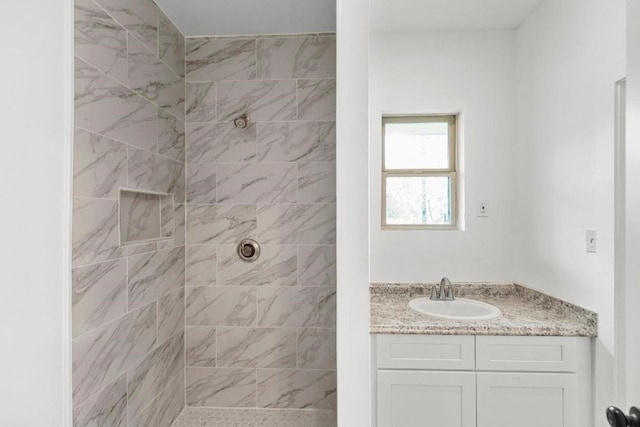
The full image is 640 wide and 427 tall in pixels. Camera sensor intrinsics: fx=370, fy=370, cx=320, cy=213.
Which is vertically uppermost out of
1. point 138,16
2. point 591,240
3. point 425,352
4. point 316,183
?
point 138,16

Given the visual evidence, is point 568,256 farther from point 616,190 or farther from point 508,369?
point 508,369

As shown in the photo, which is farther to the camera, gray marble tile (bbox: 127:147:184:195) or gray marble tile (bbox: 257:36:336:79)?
gray marble tile (bbox: 257:36:336:79)

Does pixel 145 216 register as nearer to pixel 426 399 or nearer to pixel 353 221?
pixel 353 221

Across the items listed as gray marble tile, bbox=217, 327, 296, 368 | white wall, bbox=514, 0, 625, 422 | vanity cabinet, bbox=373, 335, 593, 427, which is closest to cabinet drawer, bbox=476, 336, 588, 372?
vanity cabinet, bbox=373, 335, 593, 427

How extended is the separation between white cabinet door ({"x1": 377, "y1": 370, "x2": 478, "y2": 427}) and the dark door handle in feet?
3.70

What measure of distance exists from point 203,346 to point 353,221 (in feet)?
5.28

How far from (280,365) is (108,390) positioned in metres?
1.06

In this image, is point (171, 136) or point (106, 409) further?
point (171, 136)

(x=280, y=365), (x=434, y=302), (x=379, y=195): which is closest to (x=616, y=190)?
(x=434, y=302)

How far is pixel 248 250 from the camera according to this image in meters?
2.40

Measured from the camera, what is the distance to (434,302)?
7.42ft

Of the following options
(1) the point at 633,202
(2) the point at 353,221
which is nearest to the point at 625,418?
(1) the point at 633,202

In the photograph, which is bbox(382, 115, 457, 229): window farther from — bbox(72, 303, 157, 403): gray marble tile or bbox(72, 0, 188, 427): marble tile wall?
bbox(72, 303, 157, 403): gray marble tile

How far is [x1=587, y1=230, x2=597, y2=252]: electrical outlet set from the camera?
1.78m
